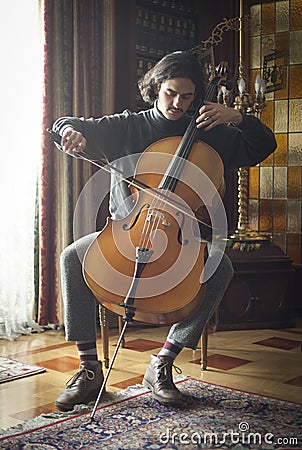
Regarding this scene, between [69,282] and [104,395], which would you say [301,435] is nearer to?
[104,395]

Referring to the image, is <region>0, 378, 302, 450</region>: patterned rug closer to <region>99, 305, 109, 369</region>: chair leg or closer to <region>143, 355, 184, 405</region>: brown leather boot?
<region>143, 355, 184, 405</region>: brown leather boot

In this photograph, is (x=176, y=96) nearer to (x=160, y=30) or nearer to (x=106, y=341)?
(x=106, y=341)

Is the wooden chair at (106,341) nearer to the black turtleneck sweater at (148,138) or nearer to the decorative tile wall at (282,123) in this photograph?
the black turtleneck sweater at (148,138)

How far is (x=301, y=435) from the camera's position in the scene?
2094 millimetres

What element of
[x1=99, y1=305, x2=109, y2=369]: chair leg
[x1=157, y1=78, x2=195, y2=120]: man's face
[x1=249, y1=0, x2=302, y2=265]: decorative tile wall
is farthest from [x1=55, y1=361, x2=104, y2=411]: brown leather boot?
[x1=249, y1=0, x2=302, y2=265]: decorative tile wall

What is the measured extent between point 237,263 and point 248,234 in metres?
0.25

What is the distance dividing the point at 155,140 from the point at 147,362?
943 millimetres

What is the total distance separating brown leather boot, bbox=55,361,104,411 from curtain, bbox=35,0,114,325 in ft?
3.85

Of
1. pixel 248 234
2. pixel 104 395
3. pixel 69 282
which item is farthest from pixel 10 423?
pixel 248 234

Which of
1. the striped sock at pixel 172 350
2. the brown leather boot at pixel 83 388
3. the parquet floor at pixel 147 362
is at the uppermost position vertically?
the striped sock at pixel 172 350

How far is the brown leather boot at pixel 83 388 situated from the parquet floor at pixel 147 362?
2.1 inches

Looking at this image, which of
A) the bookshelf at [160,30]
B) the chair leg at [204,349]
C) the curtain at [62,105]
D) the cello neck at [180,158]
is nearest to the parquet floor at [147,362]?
the chair leg at [204,349]

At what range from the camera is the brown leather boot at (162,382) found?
239cm

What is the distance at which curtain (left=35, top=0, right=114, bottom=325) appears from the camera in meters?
3.58
